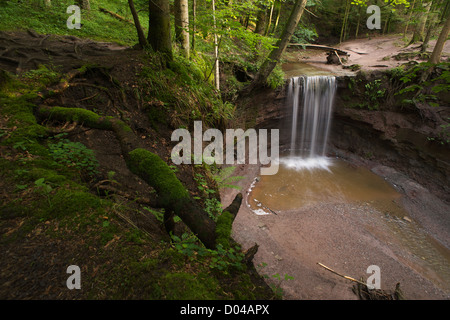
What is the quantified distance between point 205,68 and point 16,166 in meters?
6.91

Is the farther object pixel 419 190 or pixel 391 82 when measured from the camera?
pixel 391 82

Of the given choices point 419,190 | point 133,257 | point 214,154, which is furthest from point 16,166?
point 419,190

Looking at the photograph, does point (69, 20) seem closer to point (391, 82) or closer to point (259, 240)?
point (259, 240)

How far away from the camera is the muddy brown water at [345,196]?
6.37 m

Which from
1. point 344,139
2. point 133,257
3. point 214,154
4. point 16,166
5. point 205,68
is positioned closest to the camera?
point 133,257

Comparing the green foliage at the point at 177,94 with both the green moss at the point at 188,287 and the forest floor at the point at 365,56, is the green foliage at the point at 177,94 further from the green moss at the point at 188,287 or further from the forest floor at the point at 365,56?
the forest floor at the point at 365,56

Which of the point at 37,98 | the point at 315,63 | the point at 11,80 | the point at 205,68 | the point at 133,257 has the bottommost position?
the point at 133,257

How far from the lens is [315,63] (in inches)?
608

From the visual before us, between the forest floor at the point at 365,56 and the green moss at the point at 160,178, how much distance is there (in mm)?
11500

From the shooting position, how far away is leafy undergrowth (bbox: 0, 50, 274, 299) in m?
1.68

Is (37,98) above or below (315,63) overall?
below

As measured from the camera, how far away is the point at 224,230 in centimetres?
240

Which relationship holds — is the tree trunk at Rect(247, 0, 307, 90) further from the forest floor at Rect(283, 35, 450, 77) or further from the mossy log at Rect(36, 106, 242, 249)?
the mossy log at Rect(36, 106, 242, 249)

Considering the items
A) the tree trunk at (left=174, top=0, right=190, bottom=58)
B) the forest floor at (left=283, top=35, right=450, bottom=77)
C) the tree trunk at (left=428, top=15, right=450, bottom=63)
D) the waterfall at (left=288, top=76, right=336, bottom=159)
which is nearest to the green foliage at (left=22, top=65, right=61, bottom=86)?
the tree trunk at (left=174, top=0, right=190, bottom=58)
